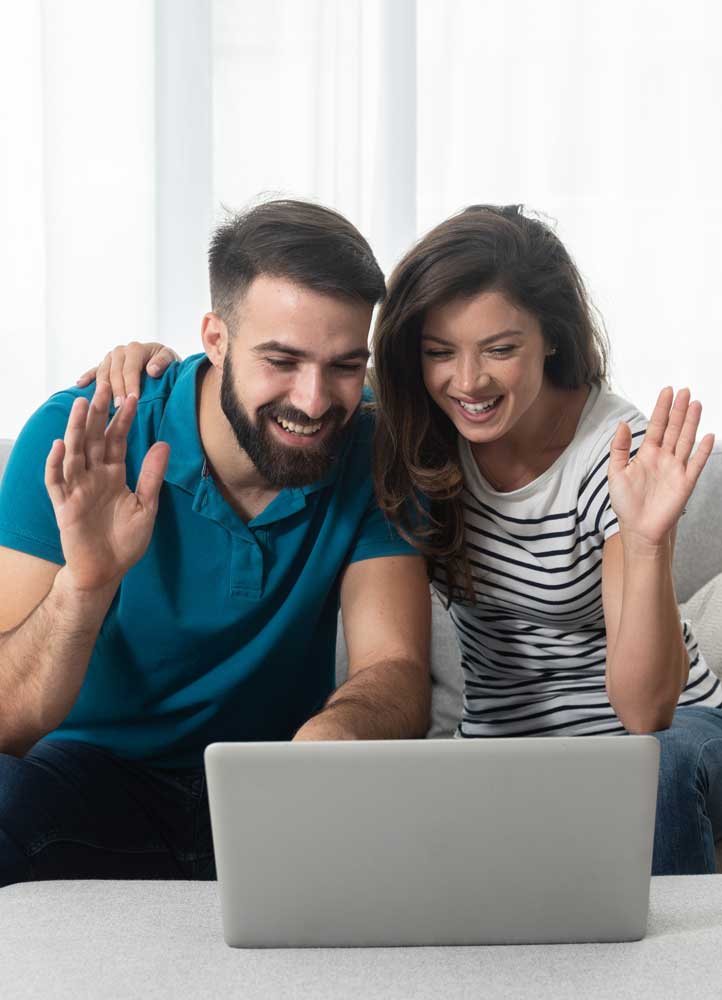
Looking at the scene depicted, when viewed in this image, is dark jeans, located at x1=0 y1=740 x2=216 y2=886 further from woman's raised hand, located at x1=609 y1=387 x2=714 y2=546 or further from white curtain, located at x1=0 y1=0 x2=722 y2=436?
white curtain, located at x1=0 y1=0 x2=722 y2=436

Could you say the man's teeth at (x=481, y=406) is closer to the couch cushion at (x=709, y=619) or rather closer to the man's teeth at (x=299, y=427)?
the man's teeth at (x=299, y=427)

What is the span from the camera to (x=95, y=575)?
4.42 ft

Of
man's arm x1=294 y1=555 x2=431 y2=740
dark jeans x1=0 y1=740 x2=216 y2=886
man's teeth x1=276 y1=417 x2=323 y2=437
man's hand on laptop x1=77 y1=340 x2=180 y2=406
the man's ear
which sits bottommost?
dark jeans x1=0 y1=740 x2=216 y2=886

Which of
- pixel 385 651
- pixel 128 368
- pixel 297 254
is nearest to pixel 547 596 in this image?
pixel 385 651

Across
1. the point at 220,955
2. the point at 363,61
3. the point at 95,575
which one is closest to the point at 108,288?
the point at 363,61

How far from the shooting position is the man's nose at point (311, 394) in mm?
1439


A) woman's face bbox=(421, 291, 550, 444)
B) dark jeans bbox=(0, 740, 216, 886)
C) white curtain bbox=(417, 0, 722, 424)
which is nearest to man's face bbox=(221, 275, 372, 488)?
woman's face bbox=(421, 291, 550, 444)

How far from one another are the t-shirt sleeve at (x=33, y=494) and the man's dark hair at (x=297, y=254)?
29 cm

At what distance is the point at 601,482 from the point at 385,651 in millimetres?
378

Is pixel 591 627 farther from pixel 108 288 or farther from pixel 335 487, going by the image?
pixel 108 288

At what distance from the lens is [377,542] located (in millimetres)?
1570

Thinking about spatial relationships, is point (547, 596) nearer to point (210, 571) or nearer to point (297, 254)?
point (210, 571)

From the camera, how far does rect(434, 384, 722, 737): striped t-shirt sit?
4.99 ft

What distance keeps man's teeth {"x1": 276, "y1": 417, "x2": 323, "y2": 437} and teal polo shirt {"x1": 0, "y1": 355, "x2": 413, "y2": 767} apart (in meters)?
0.10
